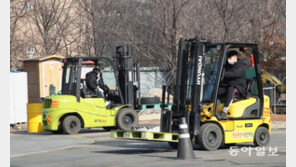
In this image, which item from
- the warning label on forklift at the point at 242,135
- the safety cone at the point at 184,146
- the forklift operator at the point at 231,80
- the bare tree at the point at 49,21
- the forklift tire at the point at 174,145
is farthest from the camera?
the bare tree at the point at 49,21

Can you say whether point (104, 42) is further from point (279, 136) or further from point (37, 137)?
point (279, 136)

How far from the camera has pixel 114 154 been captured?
13.8 m

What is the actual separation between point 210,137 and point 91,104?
25.6 feet

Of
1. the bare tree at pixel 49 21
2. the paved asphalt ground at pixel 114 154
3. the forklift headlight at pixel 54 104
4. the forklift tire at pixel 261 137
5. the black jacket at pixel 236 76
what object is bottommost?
the paved asphalt ground at pixel 114 154

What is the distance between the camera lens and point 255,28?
3159cm

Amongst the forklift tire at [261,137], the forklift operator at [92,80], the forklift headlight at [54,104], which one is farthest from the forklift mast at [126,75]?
the forklift tire at [261,137]

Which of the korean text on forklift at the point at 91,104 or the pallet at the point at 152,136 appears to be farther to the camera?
the korean text on forklift at the point at 91,104

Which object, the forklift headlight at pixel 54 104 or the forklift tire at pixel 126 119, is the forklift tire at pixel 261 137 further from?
the forklift headlight at pixel 54 104

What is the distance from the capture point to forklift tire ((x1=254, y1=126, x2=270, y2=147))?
14.5m

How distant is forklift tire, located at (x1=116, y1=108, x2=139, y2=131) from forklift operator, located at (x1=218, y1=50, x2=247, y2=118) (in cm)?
728

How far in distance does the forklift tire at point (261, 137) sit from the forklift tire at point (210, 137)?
1216 millimetres

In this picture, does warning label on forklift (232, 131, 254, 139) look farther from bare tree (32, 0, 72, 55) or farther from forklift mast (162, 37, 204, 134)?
bare tree (32, 0, 72, 55)

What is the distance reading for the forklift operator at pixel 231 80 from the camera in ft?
45.9

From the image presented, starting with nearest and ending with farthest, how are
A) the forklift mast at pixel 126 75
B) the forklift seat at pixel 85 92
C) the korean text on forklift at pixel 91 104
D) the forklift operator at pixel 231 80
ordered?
the forklift operator at pixel 231 80, the korean text on forklift at pixel 91 104, the forklift seat at pixel 85 92, the forklift mast at pixel 126 75
